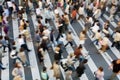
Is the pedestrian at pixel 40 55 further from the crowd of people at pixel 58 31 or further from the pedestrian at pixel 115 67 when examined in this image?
the pedestrian at pixel 115 67

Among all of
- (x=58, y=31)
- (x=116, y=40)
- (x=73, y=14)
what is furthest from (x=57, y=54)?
(x=73, y=14)

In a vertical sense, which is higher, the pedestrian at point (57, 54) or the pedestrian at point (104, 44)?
the pedestrian at point (104, 44)

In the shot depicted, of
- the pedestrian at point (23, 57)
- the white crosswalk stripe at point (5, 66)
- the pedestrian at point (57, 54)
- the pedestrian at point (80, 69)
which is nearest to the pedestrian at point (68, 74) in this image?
the pedestrian at point (80, 69)

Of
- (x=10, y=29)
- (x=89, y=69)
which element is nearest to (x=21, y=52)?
(x=89, y=69)

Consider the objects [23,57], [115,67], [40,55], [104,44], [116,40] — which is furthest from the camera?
[116,40]

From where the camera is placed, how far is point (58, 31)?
2166 cm

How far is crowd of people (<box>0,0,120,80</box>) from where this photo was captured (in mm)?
16156

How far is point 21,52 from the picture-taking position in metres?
16.6

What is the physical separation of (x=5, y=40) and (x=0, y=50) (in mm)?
1149

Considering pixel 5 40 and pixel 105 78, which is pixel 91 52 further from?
pixel 5 40

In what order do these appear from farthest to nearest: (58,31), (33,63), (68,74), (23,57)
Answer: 1. (58,31)
2. (33,63)
3. (23,57)
4. (68,74)

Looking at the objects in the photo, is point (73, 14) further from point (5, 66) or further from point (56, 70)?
point (56, 70)

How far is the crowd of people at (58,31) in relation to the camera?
16156mm

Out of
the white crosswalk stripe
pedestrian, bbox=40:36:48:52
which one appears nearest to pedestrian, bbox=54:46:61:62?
pedestrian, bbox=40:36:48:52
